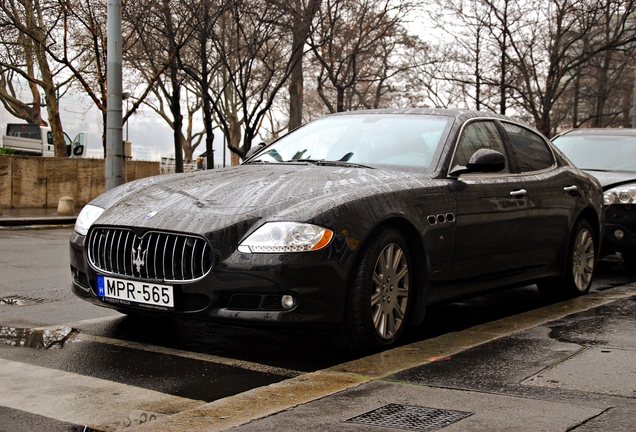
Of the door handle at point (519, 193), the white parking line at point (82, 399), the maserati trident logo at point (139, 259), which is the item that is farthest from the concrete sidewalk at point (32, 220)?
the white parking line at point (82, 399)

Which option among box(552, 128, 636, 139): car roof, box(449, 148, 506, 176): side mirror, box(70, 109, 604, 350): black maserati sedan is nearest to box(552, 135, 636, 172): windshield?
box(552, 128, 636, 139): car roof

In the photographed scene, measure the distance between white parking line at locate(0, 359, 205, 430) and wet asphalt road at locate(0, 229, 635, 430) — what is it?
0.31 ft

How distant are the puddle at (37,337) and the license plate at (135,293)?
0.45 metres

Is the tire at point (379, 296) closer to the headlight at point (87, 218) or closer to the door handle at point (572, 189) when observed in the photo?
the headlight at point (87, 218)

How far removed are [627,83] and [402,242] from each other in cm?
3622

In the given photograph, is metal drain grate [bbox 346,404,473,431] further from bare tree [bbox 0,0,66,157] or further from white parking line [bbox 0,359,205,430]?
bare tree [bbox 0,0,66,157]

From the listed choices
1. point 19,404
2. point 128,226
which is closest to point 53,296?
point 128,226

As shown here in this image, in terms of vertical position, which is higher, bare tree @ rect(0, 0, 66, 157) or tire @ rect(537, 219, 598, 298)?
bare tree @ rect(0, 0, 66, 157)

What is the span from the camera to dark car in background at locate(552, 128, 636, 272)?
9.27 meters

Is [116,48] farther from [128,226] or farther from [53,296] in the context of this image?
[128,226]

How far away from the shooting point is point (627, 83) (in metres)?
38.7

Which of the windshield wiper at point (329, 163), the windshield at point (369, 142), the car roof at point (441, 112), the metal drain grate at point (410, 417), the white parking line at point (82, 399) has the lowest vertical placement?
the white parking line at point (82, 399)

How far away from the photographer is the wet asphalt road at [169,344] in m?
4.55

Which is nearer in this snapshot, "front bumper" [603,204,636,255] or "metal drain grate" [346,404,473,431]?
"metal drain grate" [346,404,473,431]
